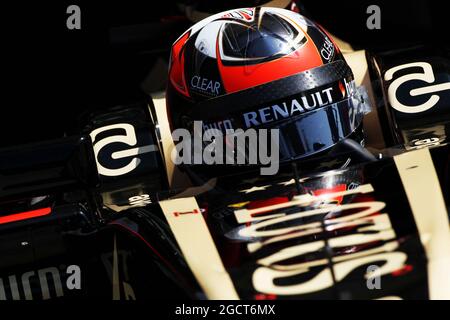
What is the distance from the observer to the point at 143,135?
2.75 metres

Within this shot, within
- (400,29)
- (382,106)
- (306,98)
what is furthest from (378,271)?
(400,29)

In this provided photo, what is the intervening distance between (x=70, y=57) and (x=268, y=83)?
165 centimetres

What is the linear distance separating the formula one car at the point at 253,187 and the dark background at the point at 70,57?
767 mm

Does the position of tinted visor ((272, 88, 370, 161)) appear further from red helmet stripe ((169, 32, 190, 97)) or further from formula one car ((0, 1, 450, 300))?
red helmet stripe ((169, 32, 190, 97))

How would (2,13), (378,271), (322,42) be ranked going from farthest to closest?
(2,13) < (322,42) < (378,271)

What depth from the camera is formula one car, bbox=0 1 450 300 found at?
1.69 metres

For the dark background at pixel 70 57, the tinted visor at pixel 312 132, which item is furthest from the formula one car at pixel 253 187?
the dark background at pixel 70 57

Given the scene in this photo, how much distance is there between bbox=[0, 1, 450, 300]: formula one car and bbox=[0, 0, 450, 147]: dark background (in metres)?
0.77

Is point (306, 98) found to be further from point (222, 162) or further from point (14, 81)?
point (14, 81)

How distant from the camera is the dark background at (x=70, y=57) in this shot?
3.62 meters

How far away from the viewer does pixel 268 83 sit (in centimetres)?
222

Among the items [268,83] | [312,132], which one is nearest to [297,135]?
[312,132]

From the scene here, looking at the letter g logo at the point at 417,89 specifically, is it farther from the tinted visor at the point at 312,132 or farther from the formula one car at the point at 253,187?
the tinted visor at the point at 312,132
